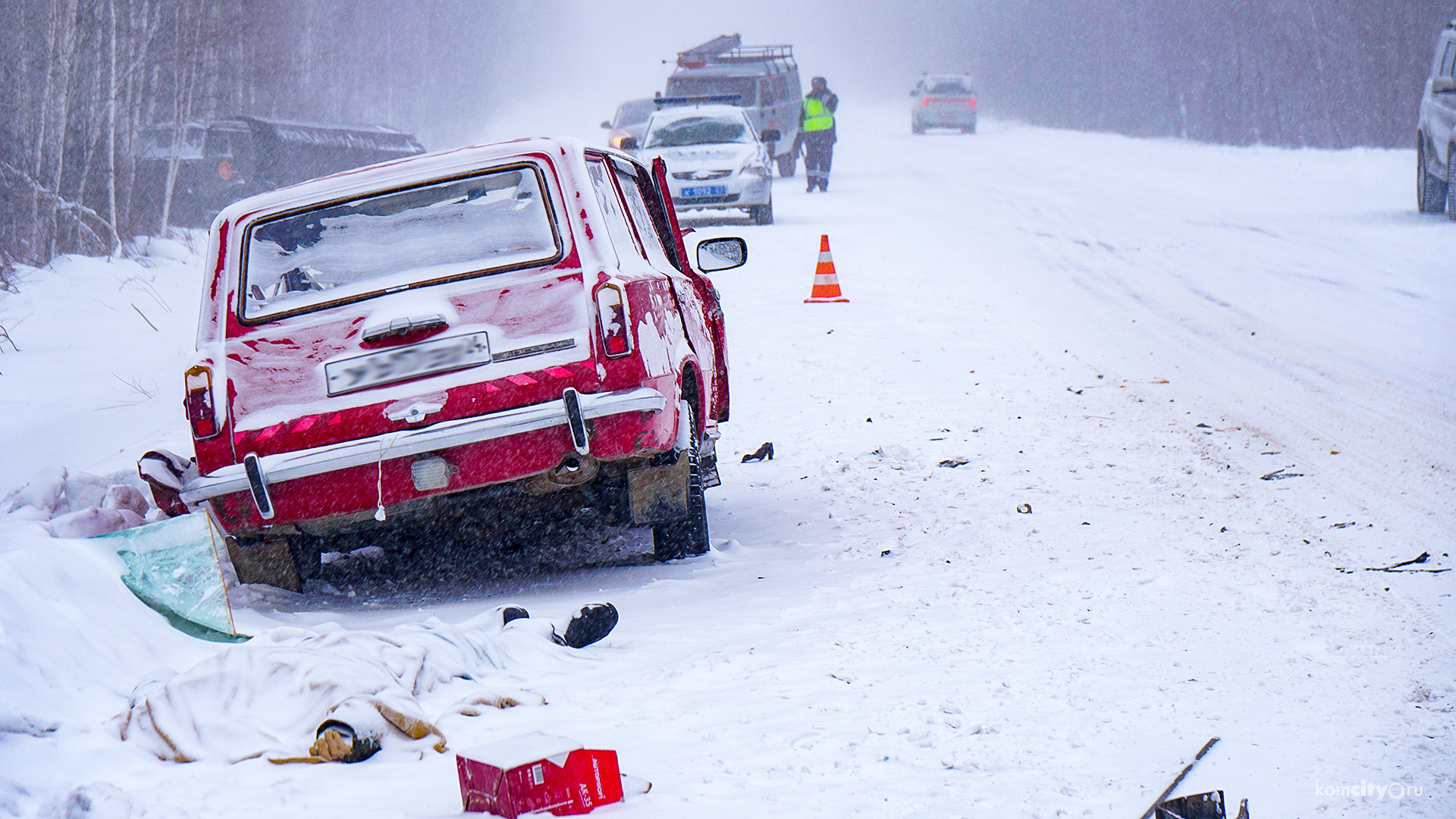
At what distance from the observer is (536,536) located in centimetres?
564

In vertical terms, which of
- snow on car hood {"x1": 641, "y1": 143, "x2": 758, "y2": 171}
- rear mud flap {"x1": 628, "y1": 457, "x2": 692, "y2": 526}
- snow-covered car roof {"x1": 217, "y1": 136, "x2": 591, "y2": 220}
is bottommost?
rear mud flap {"x1": 628, "y1": 457, "x2": 692, "y2": 526}

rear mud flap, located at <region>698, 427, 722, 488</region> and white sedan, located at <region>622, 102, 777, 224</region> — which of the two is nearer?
rear mud flap, located at <region>698, 427, 722, 488</region>

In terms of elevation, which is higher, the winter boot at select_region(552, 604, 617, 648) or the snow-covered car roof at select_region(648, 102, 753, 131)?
the snow-covered car roof at select_region(648, 102, 753, 131)

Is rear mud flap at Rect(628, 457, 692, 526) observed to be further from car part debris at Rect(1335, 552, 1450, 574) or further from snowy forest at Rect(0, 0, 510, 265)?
snowy forest at Rect(0, 0, 510, 265)

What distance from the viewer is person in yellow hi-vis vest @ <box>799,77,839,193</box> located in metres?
21.8

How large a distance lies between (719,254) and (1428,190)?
12.8m

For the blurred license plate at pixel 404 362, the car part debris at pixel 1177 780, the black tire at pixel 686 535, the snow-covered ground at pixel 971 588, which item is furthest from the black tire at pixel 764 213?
the car part debris at pixel 1177 780

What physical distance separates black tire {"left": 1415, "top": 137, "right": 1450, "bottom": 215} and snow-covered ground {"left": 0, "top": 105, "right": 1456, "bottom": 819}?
4387 mm

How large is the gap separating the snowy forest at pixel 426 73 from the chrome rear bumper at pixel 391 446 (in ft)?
34.8

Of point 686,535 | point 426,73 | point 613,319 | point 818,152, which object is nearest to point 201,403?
point 613,319

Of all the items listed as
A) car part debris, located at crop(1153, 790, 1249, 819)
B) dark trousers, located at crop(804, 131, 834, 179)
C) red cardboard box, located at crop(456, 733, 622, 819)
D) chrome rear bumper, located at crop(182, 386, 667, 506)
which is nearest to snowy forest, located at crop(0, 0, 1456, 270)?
dark trousers, located at crop(804, 131, 834, 179)

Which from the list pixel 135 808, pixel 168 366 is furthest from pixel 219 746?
pixel 168 366

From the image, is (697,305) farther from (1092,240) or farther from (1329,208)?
(1329,208)

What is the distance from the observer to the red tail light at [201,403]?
13.9 feet
